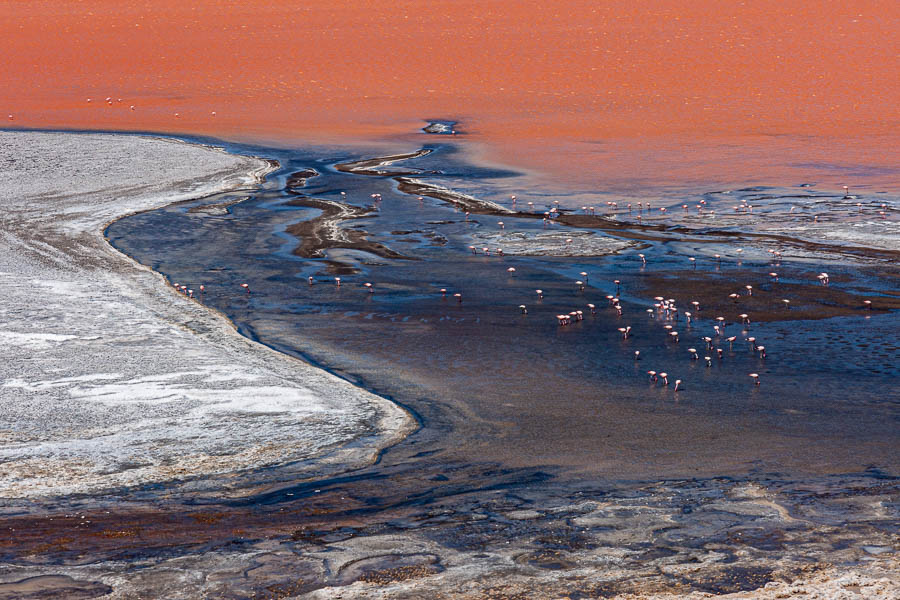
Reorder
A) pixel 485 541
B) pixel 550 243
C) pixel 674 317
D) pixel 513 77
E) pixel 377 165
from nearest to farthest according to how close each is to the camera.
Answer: pixel 485 541, pixel 674 317, pixel 550 243, pixel 377 165, pixel 513 77

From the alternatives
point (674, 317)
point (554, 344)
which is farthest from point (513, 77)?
point (554, 344)

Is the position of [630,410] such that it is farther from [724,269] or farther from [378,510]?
[724,269]

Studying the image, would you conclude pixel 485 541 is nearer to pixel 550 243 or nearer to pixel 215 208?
pixel 550 243

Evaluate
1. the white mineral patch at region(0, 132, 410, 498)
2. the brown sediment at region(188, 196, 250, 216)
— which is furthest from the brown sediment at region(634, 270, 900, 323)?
the brown sediment at region(188, 196, 250, 216)

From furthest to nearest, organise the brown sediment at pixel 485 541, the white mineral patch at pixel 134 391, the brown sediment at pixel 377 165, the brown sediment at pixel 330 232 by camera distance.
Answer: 1. the brown sediment at pixel 377 165
2. the brown sediment at pixel 330 232
3. the white mineral patch at pixel 134 391
4. the brown sediment at pixel 485 541

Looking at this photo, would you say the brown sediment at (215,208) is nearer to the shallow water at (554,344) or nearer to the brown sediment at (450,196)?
the shallow water at (554,344)

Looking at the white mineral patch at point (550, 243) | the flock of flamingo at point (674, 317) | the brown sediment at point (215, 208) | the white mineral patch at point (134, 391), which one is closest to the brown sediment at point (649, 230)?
the white mineral patch at point (550, 243)

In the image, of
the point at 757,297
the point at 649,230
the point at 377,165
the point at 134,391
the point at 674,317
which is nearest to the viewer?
the point at 134,391
